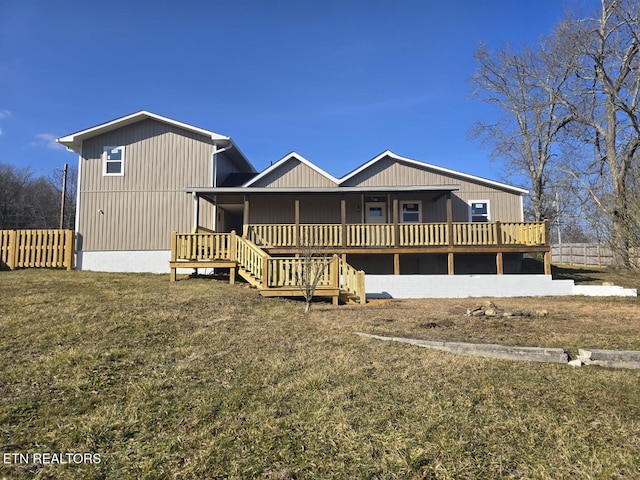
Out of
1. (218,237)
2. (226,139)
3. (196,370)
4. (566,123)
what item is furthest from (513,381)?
(566,123)

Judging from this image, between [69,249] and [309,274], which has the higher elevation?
[69,249]

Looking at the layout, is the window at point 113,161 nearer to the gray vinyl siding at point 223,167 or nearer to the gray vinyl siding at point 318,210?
the gray vinyl siding at point 223,167

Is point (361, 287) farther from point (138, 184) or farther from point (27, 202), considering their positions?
point (27, 202)

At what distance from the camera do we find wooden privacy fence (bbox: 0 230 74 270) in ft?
46.0

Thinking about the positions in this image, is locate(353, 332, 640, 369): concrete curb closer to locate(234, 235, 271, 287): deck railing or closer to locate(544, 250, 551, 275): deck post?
locate(234, 235, 271, 287): deck railing

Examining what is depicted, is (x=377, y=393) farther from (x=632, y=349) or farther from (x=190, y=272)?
(x=190, y=272)

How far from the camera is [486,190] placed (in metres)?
16.6

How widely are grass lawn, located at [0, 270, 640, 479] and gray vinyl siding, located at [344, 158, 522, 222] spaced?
373 inches

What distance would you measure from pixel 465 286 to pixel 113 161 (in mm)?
14429

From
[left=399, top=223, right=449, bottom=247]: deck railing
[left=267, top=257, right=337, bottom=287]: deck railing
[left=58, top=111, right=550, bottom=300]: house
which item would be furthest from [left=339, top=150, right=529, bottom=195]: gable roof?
[left=267, top=257, right=337, bottom=287]: deck railing

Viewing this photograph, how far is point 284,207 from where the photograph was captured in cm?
1630

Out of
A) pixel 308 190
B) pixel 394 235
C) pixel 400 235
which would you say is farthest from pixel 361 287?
pixel 308 190

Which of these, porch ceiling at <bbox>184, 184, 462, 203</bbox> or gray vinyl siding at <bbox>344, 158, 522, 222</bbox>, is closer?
porch ceiling at <bbox>184, 184, 462, 203</bbox>

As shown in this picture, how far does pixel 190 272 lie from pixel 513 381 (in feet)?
41.8
